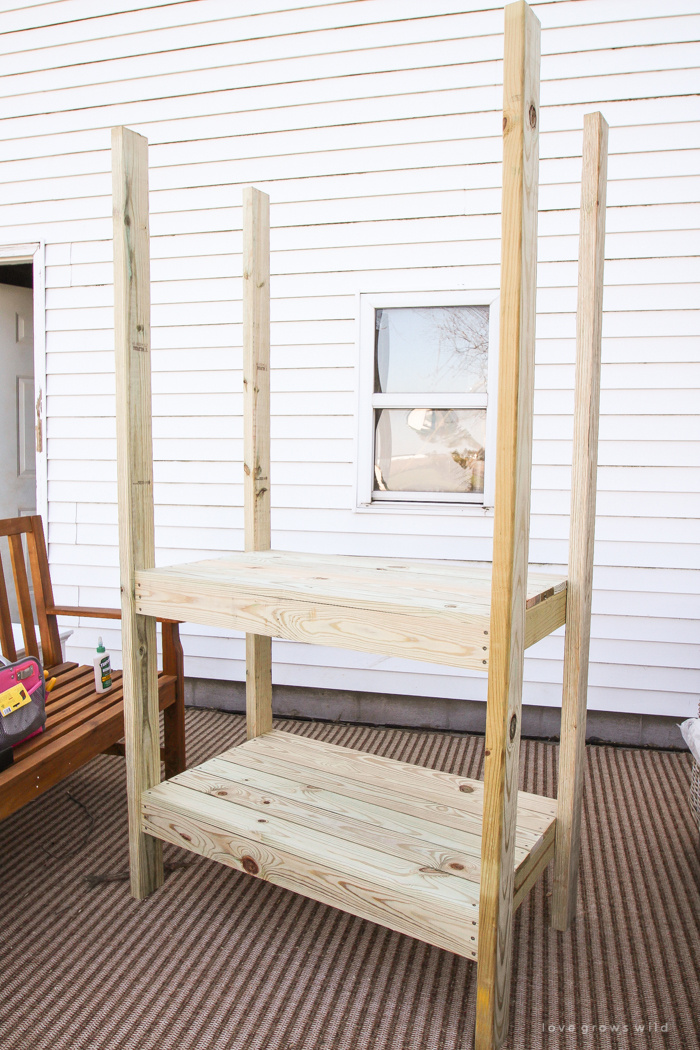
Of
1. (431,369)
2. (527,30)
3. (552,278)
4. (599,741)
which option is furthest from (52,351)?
(599,741)

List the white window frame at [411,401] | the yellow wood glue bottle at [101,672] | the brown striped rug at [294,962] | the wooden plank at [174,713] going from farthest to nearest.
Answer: the white window frame at [411,401] < the wooden plank at [174,713] < the yellow wood glue bottle at [101,672] < the brown striped rug at [294,962]

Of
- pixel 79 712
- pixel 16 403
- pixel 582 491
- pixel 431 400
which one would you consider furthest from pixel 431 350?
pixel 16 403

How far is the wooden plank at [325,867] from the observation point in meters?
1.37

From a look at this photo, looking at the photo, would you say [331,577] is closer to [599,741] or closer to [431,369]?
[431,369]

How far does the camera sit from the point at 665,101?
107 inches

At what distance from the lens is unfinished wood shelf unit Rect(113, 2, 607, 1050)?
125 centimetres

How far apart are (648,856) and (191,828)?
4.74ft

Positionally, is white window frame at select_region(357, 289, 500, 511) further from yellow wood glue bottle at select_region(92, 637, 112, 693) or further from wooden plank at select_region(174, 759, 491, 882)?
wooden plank at select_region(174, 759, 491, 882)

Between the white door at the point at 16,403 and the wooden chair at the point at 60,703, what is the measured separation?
5.63ft

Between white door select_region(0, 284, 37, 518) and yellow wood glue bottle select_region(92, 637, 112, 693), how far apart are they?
2151 millimetres

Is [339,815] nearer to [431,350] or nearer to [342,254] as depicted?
[431,350]

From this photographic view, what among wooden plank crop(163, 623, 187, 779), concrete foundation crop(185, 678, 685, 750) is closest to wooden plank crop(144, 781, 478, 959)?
wooden plank crop(163, 623, 187, 779)

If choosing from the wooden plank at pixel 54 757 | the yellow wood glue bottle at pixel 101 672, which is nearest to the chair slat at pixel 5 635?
the yellow wood glue bottle at pixel 101 672

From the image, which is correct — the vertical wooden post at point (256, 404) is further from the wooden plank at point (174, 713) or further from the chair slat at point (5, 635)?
the chair slat at point (5, 635)
